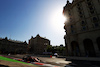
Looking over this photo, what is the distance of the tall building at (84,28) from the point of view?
22.9 metres

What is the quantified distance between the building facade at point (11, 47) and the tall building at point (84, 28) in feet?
184

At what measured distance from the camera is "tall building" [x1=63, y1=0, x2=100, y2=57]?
75.2 feet

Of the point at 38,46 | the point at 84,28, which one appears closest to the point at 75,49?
the point at 84,28

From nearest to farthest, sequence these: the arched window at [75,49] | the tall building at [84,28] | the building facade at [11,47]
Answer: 1. the tall building at [84,28]
2. the arched window at [75,49]
3. the building facade at [11,47]

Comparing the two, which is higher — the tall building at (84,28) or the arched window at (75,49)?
the tall building at (84,28)

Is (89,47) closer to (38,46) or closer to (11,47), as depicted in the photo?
(38,46)

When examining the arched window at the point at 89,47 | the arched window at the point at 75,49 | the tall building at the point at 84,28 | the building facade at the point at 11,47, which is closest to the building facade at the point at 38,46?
the building facade at the point at 11,47

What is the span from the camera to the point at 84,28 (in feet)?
86.8

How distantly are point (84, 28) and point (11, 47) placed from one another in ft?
221

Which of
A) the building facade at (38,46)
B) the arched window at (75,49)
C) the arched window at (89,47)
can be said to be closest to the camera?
the arched window at (89,47)

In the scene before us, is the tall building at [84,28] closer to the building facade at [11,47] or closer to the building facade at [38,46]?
the building facade at [38,46]

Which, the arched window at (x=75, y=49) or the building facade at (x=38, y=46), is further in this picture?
the building facade at (x=38, y=46)

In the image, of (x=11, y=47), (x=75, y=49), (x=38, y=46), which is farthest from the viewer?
(x=38, y=46)

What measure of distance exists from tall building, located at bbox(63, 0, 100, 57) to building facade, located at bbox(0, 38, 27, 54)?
184 feet
